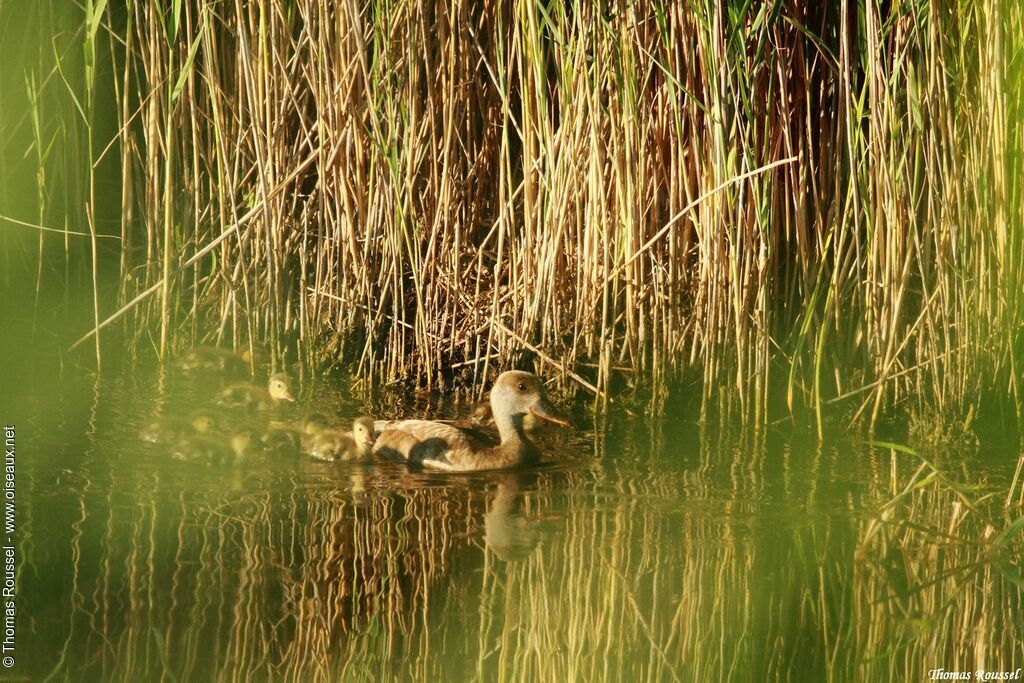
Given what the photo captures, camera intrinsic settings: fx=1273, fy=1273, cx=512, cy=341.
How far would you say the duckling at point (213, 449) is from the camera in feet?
14.6

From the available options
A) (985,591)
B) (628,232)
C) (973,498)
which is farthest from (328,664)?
(628,232)

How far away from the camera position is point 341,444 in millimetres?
4547

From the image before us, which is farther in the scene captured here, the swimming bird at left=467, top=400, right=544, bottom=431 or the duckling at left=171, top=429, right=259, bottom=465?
the swimming bird at left=467, top=400, right=544, bottom=431

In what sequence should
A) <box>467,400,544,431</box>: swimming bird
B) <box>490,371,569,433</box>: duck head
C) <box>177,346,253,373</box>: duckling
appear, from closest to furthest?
1. <box>490,371,569,433</box>: duck head
2. <box>467,400,544,431</box>: swimming bird
3. <box>177,346,253,373</box>: duckling

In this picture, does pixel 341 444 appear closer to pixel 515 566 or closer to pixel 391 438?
pixel 391 438

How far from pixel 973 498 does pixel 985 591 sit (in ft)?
2.48

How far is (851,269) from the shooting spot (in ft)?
15.6

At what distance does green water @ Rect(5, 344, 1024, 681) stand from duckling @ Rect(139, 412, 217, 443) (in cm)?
5

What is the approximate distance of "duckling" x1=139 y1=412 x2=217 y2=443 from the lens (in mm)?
4590

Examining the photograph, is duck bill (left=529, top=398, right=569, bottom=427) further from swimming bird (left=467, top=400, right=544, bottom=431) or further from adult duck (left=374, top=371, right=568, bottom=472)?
swimming bird (left=467, top=400, right=544, bottom=431)

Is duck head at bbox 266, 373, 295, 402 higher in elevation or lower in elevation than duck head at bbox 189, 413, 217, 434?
higher

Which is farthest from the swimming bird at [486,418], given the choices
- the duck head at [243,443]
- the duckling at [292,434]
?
the duck head at [243,443]

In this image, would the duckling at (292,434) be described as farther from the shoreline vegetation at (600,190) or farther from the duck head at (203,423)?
the shoreline vegetation at (600,190)

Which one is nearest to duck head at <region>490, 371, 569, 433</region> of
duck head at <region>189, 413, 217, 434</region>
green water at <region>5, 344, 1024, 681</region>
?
green water at <region>5, 344, 1024, 681</region>
